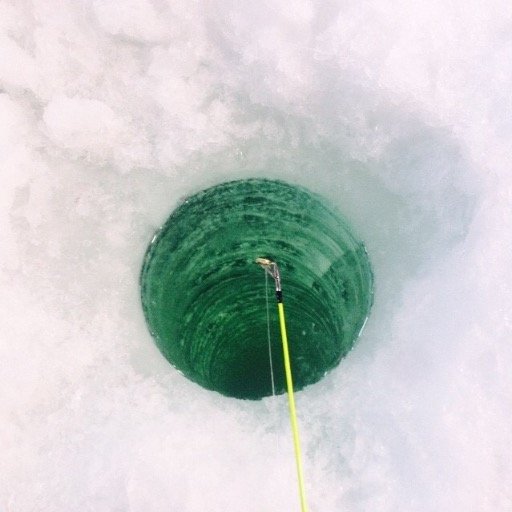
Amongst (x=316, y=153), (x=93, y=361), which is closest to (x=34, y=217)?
(x=93, y=361)

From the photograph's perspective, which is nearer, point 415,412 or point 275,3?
point 415,412

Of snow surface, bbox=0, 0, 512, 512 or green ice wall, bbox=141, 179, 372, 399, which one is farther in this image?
green ice wall, bbox=141, 179, 372, 399

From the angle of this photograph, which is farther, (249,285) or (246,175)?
(249,285)

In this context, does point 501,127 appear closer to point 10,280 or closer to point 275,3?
point 275,3

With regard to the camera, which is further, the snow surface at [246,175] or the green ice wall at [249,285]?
the green ice wall at [249,285]
